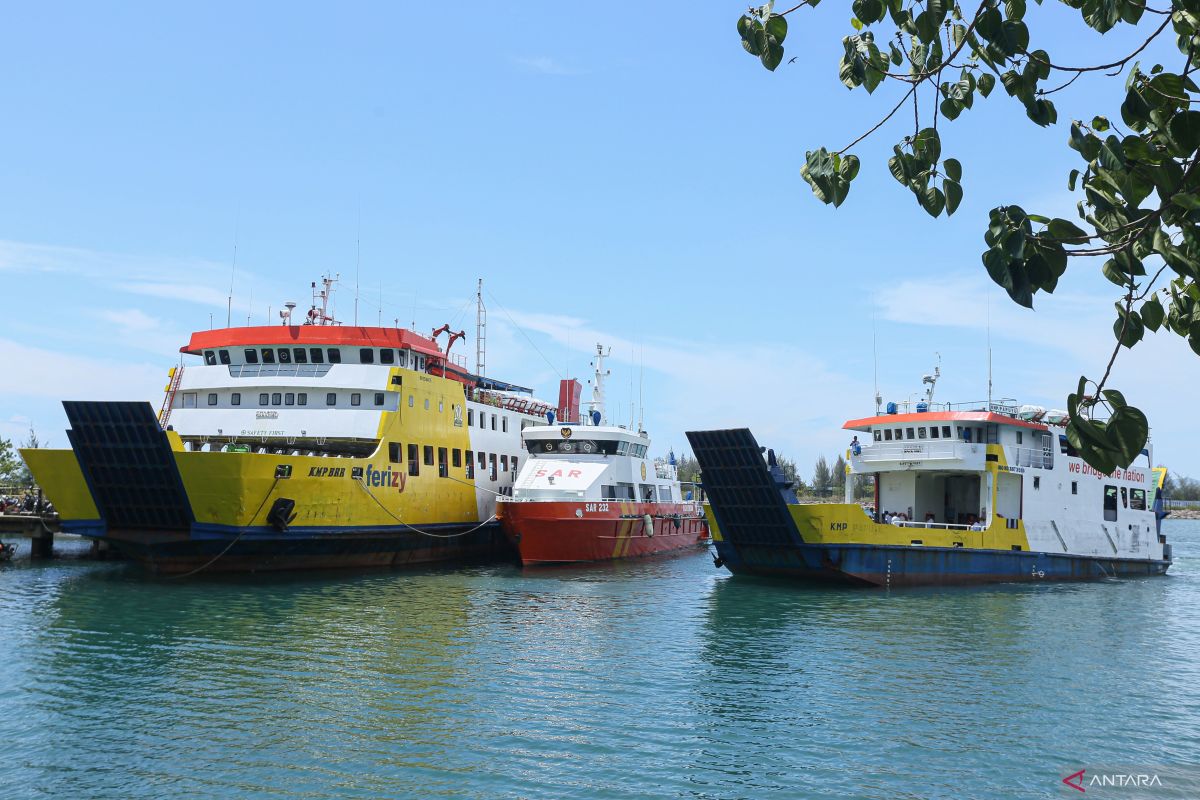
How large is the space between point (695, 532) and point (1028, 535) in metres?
19.8

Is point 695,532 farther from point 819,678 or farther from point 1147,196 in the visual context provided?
point 1147,196

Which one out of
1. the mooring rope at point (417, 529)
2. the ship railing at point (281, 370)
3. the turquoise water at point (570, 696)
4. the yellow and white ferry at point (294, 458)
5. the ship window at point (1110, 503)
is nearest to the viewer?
the turquoise water at point (570, 696)

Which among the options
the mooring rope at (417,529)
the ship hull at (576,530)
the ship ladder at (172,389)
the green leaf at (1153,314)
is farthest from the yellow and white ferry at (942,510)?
the green leaf at (1153,314)

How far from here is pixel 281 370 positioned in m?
31.3

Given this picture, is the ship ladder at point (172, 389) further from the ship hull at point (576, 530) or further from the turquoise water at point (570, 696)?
the ship hull at point (576, 530)

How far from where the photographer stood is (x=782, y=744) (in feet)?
41.1

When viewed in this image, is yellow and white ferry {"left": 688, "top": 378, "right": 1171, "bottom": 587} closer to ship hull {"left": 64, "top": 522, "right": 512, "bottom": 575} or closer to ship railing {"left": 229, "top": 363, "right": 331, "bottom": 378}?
ship hull {"left": 64, "top": 522, "right": 512, "bottom": 575}

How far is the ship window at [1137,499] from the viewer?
37531 mm

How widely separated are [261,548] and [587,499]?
11.9m

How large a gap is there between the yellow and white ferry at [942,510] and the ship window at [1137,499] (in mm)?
77

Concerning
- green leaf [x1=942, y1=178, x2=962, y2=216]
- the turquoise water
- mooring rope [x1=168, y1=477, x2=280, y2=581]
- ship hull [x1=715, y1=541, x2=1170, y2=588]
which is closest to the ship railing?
mooring rope [x1=168, y1=477, x2=280, y2=581]

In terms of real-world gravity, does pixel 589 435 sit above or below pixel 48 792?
above

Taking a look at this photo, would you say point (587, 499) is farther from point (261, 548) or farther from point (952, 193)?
point (952, 193)

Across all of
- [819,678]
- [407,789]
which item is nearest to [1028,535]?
[819,678]
